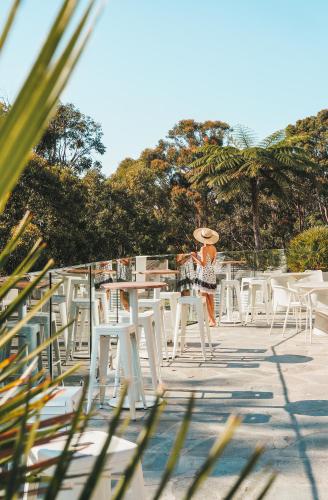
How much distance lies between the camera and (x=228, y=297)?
1338 centimetres

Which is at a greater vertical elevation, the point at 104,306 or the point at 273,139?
the point at 273,139

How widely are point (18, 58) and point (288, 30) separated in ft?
53.1

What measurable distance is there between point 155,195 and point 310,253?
19.8 m

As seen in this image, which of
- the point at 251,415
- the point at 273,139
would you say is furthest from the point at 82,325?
the point at 273,139

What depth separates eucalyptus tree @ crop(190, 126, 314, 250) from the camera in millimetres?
22094

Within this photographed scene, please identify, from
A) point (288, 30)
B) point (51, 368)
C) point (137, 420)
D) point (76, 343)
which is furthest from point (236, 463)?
point (288, 30)

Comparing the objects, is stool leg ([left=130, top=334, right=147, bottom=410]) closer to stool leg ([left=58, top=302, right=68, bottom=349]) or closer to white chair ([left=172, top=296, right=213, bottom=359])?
stool leg ([left=58, top=302, right=68, bottom=349])

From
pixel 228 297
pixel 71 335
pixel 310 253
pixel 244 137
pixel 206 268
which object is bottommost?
pixel 71 335

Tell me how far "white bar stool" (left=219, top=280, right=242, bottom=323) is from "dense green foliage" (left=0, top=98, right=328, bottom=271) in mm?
9288

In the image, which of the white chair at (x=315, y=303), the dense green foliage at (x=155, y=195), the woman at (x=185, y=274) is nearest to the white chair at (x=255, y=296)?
the white chair at (x=315, y=303)

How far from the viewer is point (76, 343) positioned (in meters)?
7.12

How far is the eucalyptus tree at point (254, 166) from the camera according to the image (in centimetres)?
2209

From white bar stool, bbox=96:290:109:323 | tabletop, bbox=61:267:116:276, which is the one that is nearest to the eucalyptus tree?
tabletop, bbox=61:267:116:276

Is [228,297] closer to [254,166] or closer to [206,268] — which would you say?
[206,268]
